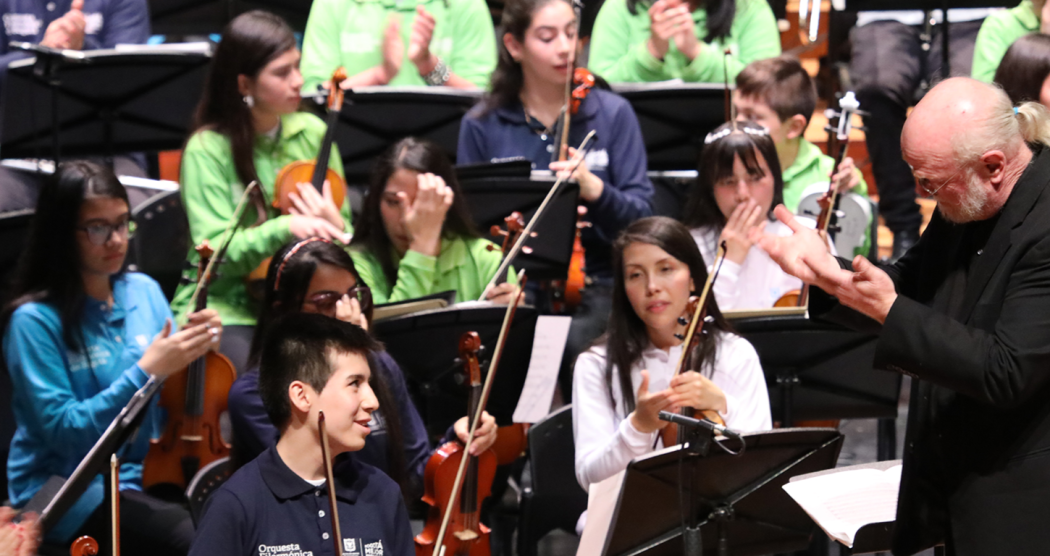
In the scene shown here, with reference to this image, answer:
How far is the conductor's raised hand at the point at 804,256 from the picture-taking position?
2104 mm

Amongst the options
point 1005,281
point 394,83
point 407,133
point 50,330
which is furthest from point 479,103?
point 1005,281

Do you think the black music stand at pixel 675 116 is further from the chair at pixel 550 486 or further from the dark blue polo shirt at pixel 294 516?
the dark blue polo shirt at pixel 294 516

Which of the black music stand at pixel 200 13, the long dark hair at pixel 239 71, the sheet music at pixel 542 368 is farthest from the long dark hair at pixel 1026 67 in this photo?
the black music stand at pixel 200 13

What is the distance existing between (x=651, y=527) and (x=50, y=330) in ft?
5.36

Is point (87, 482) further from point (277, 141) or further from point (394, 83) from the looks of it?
point (394, 83)

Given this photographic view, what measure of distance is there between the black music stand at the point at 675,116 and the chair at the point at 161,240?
1.63m

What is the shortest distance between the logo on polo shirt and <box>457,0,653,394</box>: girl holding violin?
1.96 meters

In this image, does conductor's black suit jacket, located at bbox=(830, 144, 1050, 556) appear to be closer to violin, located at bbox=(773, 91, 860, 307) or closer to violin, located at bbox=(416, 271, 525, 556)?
violin, located at bbox=(416, 271, 525, 556)

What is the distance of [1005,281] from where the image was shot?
2.07 m

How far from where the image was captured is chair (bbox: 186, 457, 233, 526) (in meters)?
2.90

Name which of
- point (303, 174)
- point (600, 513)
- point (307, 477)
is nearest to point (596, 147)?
point (303, 174)

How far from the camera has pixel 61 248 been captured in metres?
3.18

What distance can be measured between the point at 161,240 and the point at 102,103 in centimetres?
51

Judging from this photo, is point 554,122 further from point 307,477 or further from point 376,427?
point 307,477
